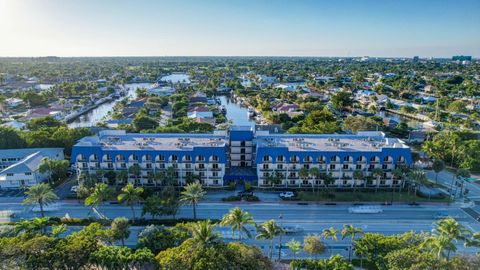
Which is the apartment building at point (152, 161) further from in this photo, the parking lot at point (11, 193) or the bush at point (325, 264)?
the bush at point (325, 264)

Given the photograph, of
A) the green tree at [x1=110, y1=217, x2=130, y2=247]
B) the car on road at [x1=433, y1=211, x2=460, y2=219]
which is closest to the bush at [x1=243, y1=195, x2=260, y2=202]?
the green tree at [x1=110, y1=217, x2=130, y2=247]

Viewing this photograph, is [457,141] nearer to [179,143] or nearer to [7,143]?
[179,143]

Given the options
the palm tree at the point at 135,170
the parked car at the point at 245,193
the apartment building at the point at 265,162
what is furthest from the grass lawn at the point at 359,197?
the palm tree at the point at 135,170

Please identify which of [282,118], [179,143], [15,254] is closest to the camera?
[15,254]

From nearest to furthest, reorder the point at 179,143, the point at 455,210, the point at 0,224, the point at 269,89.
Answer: the point at 0,224 → the point at 455,210 → the point at 179,143 → the point at 269,89

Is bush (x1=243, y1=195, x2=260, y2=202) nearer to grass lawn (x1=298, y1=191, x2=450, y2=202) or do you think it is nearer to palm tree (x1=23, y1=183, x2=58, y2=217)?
grass lawn (x1=298, y1=191, x2=450, y2=202)

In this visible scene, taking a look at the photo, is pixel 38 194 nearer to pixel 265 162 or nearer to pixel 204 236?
pixel 204 236

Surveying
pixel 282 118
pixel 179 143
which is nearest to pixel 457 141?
pixel 282 118

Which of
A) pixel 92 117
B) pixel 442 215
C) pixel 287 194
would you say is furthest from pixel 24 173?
A: pixel 92 117
